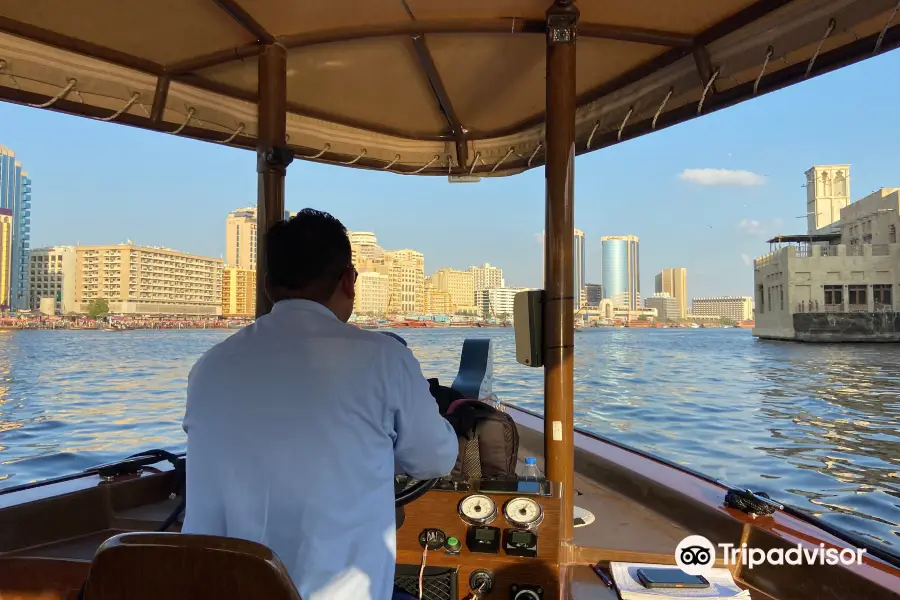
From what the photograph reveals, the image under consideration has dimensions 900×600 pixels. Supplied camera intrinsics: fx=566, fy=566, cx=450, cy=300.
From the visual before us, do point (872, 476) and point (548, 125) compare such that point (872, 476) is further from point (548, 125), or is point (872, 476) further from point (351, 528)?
point (351, 528)

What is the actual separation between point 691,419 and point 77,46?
10.2 m

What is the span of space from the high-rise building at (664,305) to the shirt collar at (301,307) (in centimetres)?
7499

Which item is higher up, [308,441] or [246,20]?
[246,20]

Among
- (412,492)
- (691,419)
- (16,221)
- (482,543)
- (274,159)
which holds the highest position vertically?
(16,221)

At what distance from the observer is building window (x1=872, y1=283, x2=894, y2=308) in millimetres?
35094

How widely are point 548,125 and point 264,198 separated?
4.06 ft

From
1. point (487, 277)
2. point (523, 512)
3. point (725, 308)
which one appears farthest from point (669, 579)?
point (725, 308)

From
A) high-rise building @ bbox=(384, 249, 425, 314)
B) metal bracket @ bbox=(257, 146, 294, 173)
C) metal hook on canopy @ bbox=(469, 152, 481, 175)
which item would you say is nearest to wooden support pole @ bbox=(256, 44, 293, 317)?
metal bracket @ bbox=(257, 146, 294, 173)

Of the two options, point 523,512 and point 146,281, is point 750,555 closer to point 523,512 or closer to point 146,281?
point 523,512

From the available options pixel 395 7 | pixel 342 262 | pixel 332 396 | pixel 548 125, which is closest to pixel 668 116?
pixel 548 125

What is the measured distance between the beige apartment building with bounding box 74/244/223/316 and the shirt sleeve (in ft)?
170

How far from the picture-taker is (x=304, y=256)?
90 cm

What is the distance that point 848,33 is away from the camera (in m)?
1.69

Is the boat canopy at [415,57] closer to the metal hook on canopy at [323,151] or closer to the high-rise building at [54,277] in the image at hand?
the metal hook on canopy at [323,151]
